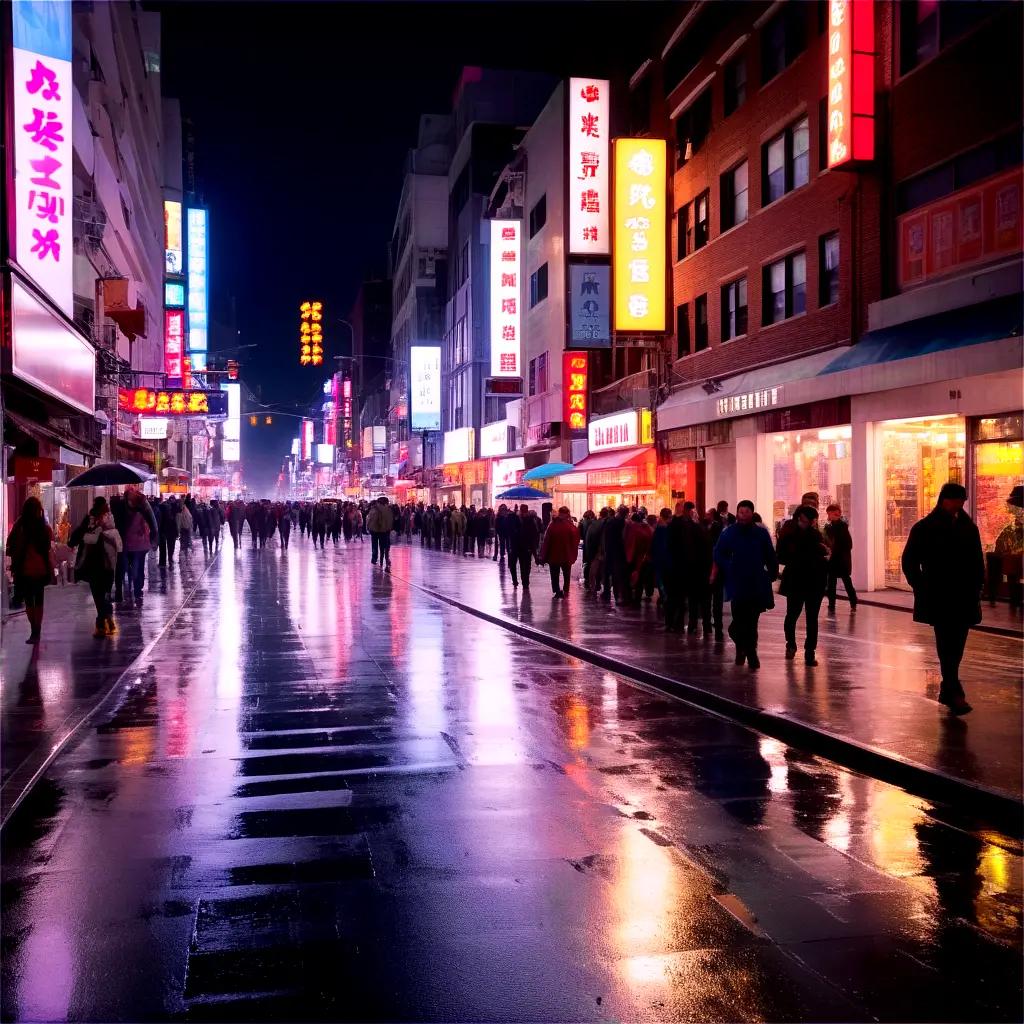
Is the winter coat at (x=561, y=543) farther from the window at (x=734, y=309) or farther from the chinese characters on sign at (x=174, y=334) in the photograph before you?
the chinese characters on sign at (x=174, y=334)

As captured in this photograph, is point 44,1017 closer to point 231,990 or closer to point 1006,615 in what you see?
point 231,990

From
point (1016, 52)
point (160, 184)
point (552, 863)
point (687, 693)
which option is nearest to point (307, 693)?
point (687, 693)

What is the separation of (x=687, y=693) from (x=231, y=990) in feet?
24.1

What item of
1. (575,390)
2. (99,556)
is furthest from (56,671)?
(575,390)

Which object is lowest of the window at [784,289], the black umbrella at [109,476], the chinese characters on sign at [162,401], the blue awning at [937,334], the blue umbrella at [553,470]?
the black umbrella at [109,476]

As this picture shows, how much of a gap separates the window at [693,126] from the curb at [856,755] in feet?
67.3

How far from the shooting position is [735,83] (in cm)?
2756

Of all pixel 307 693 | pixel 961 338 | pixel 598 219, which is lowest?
pixel 307 693

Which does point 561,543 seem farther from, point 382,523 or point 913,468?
point 382,523

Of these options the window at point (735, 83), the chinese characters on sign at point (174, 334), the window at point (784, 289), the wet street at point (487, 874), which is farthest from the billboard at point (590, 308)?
the chinese characters on sign at point (174, 334)

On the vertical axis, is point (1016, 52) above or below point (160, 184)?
below

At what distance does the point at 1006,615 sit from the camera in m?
17.1

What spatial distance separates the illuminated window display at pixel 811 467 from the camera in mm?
22562

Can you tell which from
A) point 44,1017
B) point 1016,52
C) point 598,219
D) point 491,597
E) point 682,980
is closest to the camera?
point 44,1017
